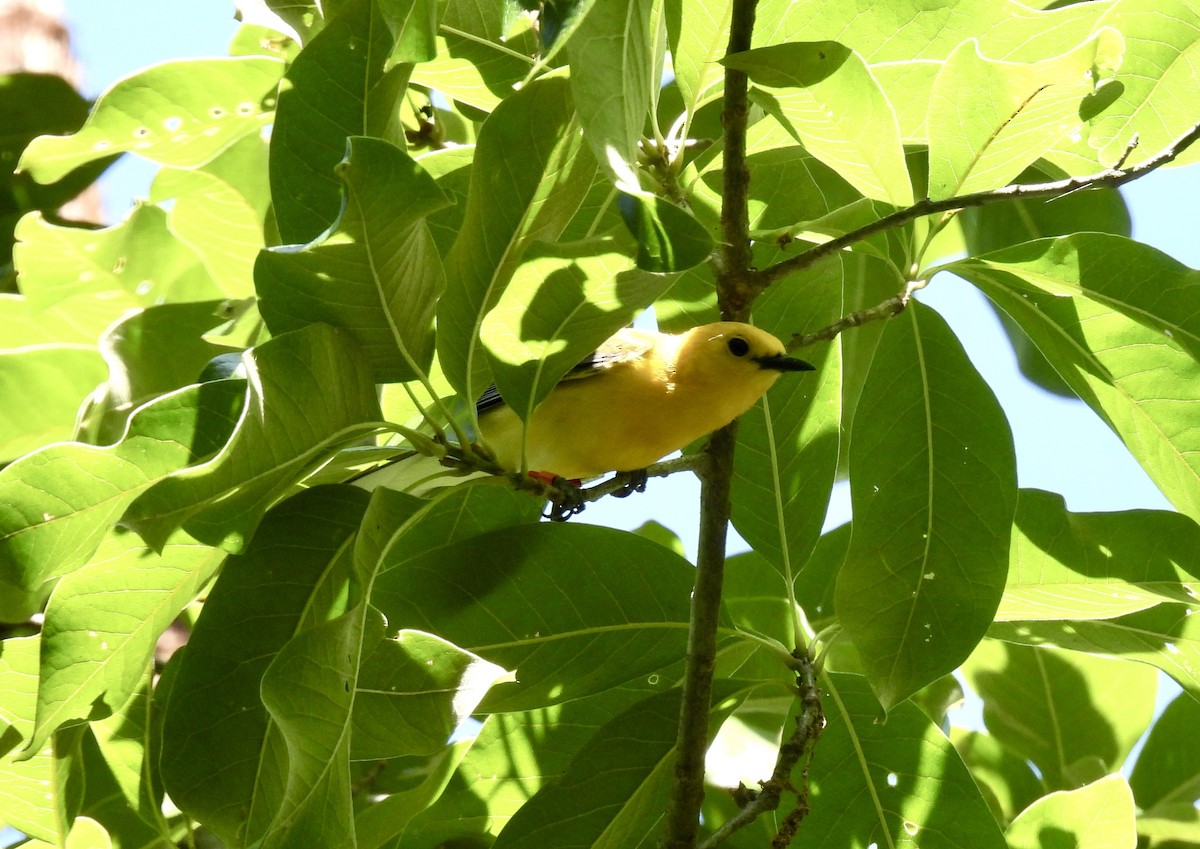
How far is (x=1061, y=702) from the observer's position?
371 cm

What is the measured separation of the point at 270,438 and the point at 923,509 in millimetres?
1525

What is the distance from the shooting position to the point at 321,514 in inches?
91.4

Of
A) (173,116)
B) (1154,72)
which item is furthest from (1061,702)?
(173,116)

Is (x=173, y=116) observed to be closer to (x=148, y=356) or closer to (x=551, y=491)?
(x=148, y=356)

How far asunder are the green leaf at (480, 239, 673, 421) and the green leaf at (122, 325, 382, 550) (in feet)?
0.86

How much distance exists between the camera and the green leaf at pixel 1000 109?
1986 mm

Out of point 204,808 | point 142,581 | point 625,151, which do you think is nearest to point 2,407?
point 142,581

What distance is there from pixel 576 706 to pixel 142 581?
122cm

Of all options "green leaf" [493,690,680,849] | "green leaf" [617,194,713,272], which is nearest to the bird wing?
"green leaf" [493,690,680,849]

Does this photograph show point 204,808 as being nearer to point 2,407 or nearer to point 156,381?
point 156,381

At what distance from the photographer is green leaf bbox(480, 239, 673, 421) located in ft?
6.40

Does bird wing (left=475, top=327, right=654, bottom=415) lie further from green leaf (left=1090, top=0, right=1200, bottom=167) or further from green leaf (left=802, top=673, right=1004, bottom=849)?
green leaf (left=1090, top=0, right=1200, bottom=167)

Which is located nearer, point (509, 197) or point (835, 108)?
point (509, 197)

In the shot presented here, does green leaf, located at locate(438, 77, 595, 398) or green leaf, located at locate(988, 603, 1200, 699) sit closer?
green leaf, located at locate(438, 77, 595, 398)
